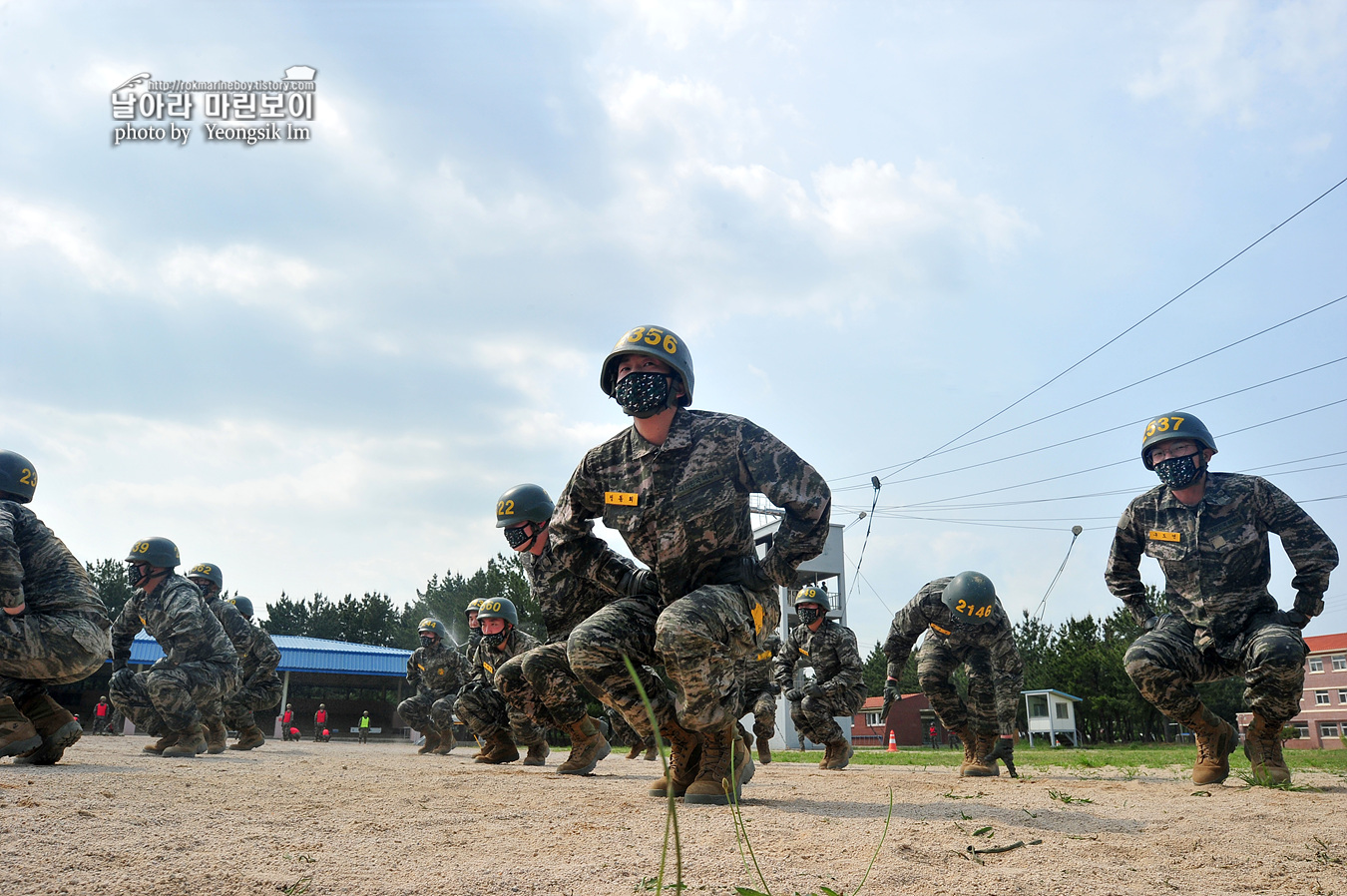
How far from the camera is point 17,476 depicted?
694 cm

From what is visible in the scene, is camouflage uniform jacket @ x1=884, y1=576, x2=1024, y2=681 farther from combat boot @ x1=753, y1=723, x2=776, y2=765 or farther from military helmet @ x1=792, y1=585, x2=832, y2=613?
combat boot @ x1=753, y1=723, x2=776, y2=765

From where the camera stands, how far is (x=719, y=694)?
14.3ft

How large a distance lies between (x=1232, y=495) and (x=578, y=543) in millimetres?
A: 4752

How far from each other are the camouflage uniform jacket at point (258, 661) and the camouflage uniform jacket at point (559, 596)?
770 cm

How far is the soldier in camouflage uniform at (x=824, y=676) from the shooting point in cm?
1108

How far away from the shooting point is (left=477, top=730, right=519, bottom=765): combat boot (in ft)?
35.6

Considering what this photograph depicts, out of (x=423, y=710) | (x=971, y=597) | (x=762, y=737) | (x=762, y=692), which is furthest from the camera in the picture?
(x=423, y=710)

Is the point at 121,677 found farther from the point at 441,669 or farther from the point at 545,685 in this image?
the point at 441,669

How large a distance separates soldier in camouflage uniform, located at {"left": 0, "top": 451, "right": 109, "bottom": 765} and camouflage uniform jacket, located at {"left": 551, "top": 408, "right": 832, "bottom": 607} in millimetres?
4421

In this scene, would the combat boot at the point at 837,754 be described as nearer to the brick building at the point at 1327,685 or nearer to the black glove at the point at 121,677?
the black glove at the point at 121,677

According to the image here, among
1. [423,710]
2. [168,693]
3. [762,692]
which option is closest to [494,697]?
[762,692]

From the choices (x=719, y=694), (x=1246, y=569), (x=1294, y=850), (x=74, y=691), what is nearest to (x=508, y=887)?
(x=719, y=694)

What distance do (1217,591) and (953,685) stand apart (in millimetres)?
3259

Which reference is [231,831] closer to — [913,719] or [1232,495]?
[1232,495]
